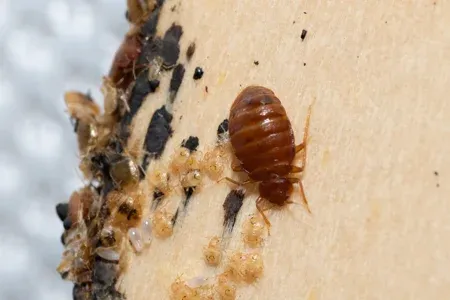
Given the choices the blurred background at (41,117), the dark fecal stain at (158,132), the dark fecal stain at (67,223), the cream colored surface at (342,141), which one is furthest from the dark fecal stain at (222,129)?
the blurred background at (41,117)

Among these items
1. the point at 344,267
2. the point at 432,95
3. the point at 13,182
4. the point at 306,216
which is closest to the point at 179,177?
the point at 306,216

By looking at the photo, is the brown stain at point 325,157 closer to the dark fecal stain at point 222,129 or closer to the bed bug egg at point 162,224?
the dark fecal stain at point 222,129

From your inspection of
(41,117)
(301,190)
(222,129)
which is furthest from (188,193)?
(41,117)

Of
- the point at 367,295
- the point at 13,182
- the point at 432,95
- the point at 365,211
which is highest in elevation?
the point at 13,182

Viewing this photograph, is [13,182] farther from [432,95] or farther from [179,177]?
[432,95]

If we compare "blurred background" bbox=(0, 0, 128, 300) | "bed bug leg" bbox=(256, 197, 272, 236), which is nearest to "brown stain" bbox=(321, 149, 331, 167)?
"bed bug leg" bbox=(256, 197, 272, 236)

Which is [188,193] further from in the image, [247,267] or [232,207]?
[247,267]
